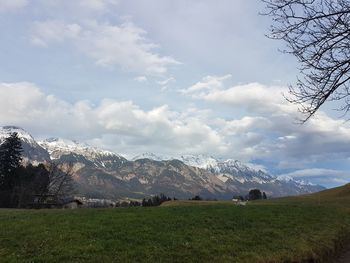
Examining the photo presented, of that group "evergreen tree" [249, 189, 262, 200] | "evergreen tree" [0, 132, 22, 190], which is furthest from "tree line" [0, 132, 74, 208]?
"evergreen tree" [249, 189, 262, 200]

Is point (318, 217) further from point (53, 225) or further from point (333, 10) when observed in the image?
point (333, 10)

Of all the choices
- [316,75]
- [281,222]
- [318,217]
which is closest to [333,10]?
[316,75]

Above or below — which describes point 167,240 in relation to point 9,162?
below

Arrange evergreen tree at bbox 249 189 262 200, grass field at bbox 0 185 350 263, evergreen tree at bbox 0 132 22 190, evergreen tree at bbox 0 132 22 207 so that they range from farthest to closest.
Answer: evergreen tree at bbox 249 189 262 200, evergreen tree at bbox 0 132 22 190, evergreen tree at bbox 0 132 22 207, grass field at bbox 0 185 350 263

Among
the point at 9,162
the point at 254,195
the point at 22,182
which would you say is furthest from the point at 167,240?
the point at 254,195

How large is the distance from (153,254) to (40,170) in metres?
106

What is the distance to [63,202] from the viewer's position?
111062mm

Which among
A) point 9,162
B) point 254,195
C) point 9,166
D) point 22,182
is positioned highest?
point 9,162

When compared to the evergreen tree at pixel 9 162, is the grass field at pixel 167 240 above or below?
below

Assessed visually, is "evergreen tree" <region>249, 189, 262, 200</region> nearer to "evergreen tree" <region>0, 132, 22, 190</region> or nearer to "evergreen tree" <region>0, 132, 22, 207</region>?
"evergreen tree" <region>0, 132, 22, 207</region>

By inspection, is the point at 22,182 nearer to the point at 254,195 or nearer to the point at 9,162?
the point at 9,162

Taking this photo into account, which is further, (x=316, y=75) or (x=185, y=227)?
(x=185, y=227)

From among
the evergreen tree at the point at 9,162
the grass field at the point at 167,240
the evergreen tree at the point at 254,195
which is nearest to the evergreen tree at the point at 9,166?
→ the evergreen tree at the point at 9,162

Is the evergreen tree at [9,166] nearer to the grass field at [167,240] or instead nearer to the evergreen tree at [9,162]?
the evergreen tree at [9,162]
